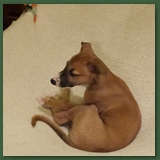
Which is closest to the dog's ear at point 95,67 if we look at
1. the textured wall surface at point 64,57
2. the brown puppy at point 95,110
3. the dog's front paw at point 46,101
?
the brown puppy at point 95,110

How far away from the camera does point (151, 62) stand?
4.42 ft

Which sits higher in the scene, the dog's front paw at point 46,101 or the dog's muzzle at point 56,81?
the dog's muzzle at point 56,81

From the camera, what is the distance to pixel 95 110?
3.88ft

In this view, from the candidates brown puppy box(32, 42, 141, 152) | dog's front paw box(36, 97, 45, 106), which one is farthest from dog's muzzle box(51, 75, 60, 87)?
dog's front paw box(36, 97, 45, 106)

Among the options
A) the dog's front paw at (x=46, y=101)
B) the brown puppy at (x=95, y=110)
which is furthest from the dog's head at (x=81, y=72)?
the dog's front paw at (x=46, y=101)

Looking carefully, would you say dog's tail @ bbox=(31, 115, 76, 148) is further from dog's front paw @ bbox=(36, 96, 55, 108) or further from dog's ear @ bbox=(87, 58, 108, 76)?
dog's ear @ bbox=(87, 58, 108, 76)

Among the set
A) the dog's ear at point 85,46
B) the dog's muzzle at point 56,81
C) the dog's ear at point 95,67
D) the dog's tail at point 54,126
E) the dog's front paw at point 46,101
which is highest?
the dog's ear at point 85,46

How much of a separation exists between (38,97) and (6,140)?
25 centimetres

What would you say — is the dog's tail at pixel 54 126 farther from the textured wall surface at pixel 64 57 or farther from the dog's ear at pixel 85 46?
the dog's ear at pixel 85 46

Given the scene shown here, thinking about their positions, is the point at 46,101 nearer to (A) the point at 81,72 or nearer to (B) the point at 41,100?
(B) the point at 41,100

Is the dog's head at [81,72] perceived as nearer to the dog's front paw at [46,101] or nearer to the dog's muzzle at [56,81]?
the dog's muzzle at [56,81]

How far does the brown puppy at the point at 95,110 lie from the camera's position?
113cm

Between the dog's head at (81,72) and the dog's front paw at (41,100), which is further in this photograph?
A: the dog's front paw at (41,100)

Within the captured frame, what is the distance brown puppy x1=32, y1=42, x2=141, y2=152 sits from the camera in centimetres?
113
